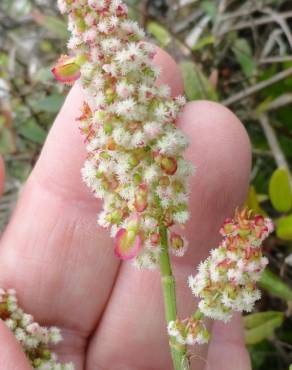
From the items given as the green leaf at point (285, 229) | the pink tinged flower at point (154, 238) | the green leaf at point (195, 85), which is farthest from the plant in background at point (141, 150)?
the green leaf at point (195, 85)

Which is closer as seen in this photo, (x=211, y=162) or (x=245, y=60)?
(x=211, y=162)

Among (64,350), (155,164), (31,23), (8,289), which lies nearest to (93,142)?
(155,164)

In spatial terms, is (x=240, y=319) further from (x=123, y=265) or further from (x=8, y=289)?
(x=8, y=289)

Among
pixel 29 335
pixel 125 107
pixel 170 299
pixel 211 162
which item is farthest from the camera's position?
pixel 211 162

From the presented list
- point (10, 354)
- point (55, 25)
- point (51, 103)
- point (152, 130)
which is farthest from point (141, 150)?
point (55, 25)

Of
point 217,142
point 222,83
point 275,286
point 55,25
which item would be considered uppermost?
point 55,25

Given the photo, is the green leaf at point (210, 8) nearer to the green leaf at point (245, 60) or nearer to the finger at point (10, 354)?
the green leaf at point (245, 60)

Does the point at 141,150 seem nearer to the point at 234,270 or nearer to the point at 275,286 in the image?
the point at 234,270
